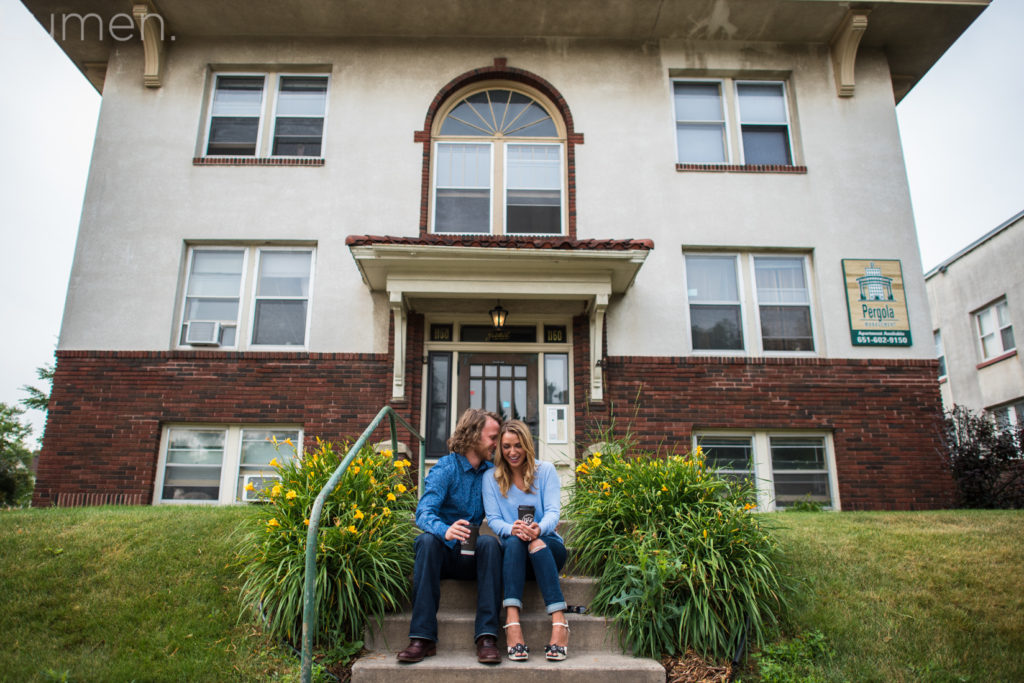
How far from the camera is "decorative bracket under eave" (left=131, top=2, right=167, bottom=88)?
9.61m

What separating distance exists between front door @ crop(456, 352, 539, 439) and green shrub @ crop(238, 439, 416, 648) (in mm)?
3971

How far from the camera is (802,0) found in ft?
31.2

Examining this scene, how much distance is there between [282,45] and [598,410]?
7263mm

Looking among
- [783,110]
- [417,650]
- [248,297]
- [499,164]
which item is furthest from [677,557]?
[783,110]

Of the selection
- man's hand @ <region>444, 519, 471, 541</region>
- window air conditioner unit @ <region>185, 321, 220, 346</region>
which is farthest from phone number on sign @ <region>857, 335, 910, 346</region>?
window air conditioner unit @ <region>185, 321, 220, 346</region>

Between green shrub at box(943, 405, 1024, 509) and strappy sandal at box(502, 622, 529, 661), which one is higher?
green shrub at box(943, 405, 1024, 509)

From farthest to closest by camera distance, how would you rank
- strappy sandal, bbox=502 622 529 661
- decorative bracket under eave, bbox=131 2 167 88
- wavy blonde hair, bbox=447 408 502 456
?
decorative bracket under eave, bbox=131 2 167 88
wavy blonde hair, bbox=447 408 502 456
strappy sandal, bbox=502 622 529 661

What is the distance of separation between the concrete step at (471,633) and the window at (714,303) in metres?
5.62

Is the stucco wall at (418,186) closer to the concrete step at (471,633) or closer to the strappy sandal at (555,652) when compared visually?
the concrete step at (471,633)

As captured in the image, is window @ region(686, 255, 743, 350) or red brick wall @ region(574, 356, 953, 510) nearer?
red brick wall @ region(574, 356, 953, 510)

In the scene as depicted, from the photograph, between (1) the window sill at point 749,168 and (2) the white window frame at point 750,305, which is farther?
(1) the window sill at point 749,168

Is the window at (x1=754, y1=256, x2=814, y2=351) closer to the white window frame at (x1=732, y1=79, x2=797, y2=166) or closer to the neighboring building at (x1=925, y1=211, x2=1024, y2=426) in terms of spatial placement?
the white window frame at (x1=732, y1=79, x2=797, y2=166)

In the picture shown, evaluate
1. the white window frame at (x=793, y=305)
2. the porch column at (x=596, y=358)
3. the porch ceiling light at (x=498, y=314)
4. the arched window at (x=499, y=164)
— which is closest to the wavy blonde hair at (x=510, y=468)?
the porch column at (x=596, y=358)

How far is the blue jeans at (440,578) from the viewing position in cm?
411
